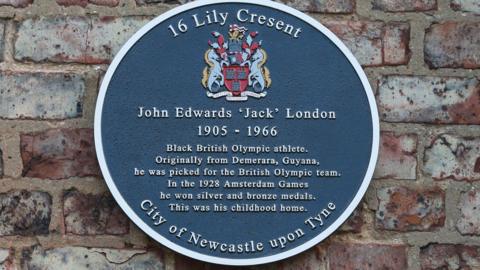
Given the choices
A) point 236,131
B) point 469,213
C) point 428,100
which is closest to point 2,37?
point 236,131

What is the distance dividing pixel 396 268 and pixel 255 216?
1.68ft

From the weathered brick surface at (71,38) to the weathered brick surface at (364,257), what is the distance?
102 cm

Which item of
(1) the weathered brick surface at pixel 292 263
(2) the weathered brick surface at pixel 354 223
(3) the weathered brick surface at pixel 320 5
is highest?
(3) the weathered brick surface at pixel 320 5

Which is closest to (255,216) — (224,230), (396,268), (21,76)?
(224,230)

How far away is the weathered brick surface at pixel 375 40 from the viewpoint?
10.8 ft

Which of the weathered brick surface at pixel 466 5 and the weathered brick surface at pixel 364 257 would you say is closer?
the weathered brick surface at pixel 364 257

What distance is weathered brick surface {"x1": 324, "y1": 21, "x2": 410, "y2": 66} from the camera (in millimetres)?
3293

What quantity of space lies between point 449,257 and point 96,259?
119cm

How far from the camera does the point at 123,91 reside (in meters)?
3.17

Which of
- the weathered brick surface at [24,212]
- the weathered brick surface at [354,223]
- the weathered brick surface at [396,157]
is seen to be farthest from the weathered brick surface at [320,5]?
the weathered brick surface at [24,212]

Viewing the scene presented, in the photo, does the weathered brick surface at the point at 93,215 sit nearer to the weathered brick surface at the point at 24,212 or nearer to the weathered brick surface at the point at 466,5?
the weathered brick surface at the point at 24,212

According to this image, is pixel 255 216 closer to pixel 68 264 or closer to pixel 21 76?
pixel 68 264

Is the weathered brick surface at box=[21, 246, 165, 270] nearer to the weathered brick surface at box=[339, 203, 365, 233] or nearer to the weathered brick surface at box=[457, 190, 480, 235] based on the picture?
the weathered brick surface at box=[339, 203, 365, 233]

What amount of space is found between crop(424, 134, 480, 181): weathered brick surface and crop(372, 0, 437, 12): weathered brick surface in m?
0.46
